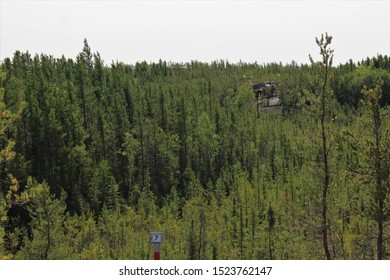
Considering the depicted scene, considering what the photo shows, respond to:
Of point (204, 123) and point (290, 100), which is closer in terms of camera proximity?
point (204, 123)

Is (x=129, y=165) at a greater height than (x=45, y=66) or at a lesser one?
lesser

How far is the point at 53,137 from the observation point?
253ft

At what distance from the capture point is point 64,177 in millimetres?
75750

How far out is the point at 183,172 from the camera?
95.7 m

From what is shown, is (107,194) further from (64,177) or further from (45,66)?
(45,66)

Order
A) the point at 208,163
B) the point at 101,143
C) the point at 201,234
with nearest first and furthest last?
1. the point at 201,234
2. the point at 101,143
3. the point at 208,163

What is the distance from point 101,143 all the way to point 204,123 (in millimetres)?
24624

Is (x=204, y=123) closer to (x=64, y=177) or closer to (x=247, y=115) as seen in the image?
(x=247, y=115)

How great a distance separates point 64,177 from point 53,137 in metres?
6.84

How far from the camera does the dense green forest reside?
20438 mm

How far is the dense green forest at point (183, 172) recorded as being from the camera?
805 inches

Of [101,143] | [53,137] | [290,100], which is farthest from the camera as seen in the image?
[290,100]
